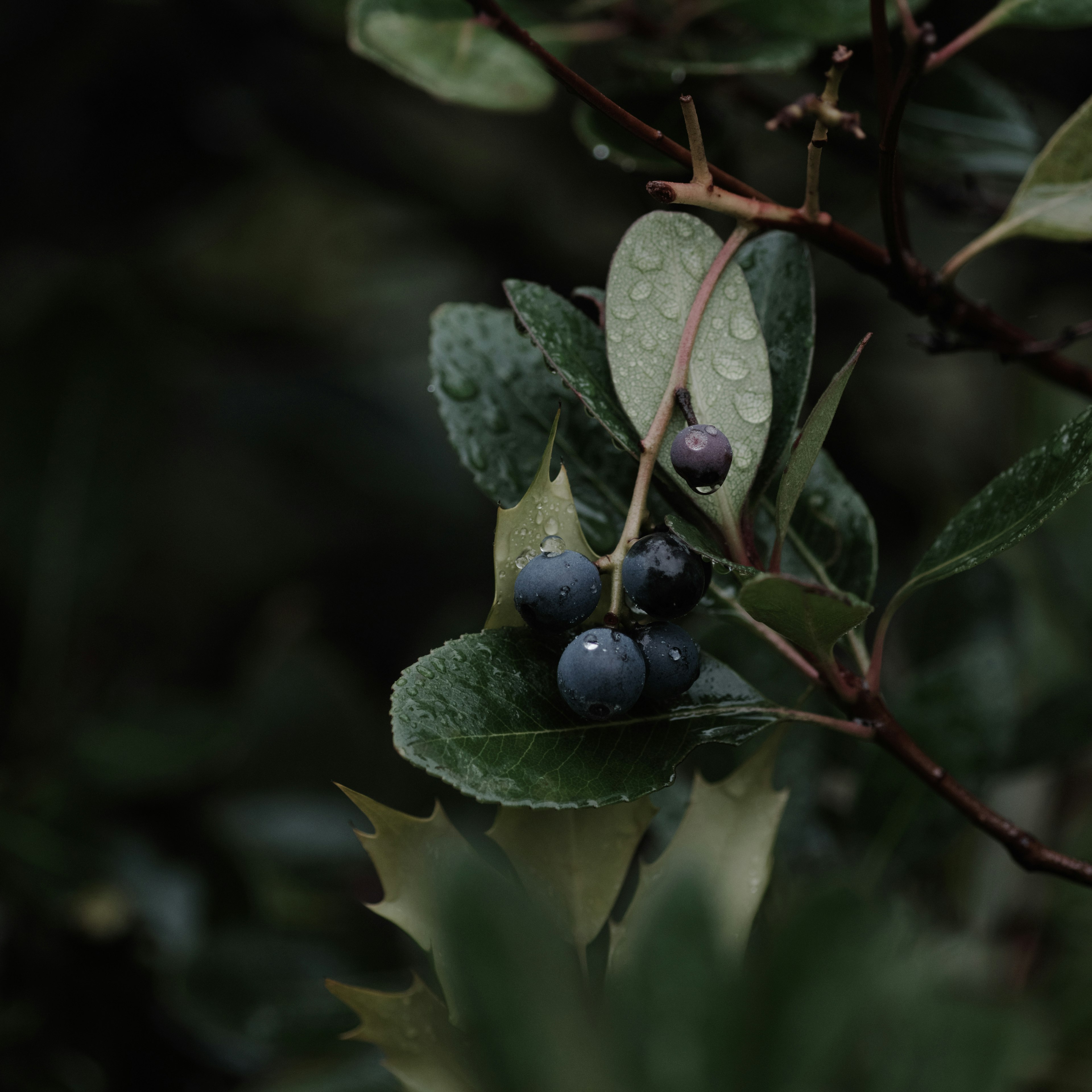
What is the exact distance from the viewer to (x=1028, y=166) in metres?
0.94

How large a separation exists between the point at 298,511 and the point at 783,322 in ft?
5.32

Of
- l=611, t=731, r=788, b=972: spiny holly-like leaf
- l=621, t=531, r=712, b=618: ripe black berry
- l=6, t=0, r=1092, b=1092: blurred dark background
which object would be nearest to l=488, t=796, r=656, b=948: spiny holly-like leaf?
l=611, t=731, r=788, b=972: spiny holly-like leaf

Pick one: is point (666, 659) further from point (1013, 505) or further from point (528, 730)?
point (1013, 505)

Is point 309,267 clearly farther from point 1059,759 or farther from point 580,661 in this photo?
point 580,661

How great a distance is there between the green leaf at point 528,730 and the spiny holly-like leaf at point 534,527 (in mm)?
35

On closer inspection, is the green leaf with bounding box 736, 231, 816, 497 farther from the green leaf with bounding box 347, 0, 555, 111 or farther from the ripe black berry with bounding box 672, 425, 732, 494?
the green leaf with bounding box 347, 0, 555, 111

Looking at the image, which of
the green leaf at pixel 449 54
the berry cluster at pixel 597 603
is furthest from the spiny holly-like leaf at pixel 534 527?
the green leaf at pixel 449 54

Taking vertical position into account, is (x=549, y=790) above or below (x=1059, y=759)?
above

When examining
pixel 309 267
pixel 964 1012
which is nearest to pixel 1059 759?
pixel 964 1012

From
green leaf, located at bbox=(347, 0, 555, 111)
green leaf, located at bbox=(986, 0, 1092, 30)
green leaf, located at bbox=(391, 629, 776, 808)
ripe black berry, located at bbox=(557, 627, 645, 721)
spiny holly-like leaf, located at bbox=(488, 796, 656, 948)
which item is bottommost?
spiny holly-like leaf, located at bbox=(488, 796, 656, 948)

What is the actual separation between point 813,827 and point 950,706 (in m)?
0.18

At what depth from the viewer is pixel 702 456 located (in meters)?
0.51

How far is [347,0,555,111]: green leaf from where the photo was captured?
2.61ft

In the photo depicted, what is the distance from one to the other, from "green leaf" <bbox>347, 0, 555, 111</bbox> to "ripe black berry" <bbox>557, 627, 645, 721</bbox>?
0.50 metres
